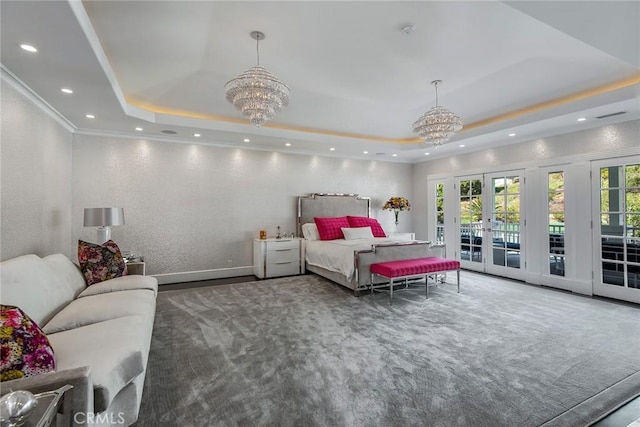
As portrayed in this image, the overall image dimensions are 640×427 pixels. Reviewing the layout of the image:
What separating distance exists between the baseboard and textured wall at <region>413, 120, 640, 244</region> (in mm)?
4479

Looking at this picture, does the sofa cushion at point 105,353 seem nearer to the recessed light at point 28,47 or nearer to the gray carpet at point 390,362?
the gray carpet at point 390,362

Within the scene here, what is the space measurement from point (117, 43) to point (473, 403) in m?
4.13

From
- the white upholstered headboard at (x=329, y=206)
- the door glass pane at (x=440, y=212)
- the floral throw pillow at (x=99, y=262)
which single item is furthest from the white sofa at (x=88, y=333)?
the door glass pane at (x=440, y=212)

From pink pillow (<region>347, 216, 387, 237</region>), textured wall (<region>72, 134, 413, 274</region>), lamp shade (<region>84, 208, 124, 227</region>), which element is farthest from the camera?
pink pillow (<region>347, 216, 387, 237</region>)

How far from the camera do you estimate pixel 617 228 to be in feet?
14.0

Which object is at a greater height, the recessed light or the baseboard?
the recessed light

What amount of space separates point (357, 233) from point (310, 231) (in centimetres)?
95

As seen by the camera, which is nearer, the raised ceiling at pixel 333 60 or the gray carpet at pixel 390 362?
the gray carpet at pixel 390 362

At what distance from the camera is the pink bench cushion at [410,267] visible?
164 inches

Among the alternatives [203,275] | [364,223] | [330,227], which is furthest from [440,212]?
[203,275]

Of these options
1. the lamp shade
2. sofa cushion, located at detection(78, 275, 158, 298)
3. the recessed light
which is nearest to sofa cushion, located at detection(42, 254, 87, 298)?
sofa cushion, located at detection(78, 275, 158, 298)

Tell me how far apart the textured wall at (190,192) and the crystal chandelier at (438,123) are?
2992 millimetres

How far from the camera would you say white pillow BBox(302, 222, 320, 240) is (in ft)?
19.7

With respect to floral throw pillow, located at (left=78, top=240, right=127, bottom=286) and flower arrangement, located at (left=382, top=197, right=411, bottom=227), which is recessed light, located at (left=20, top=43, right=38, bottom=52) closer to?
floral throw pillow, located at (left=78, top=240, right=127, bottom=286)
